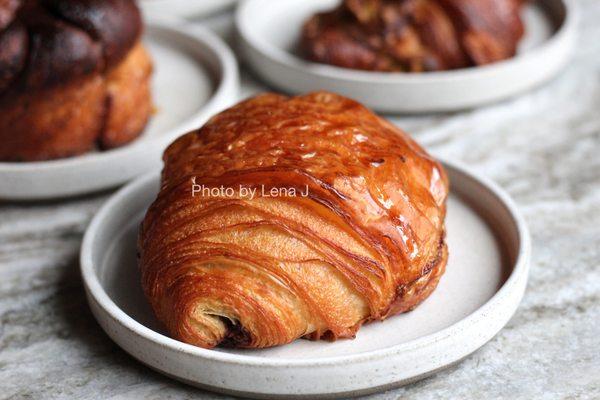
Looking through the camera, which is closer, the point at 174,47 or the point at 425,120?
the point at 425,120

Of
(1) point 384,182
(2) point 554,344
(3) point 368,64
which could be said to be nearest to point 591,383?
(2) point 554,344

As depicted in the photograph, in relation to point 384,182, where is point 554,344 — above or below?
below

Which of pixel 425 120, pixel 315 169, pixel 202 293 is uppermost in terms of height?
pixel 315 169

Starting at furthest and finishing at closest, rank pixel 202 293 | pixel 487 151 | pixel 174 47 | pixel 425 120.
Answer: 1. pixel 174 47
2. pixel 425 120
3. pixel 487 151
4. pixel 202 293

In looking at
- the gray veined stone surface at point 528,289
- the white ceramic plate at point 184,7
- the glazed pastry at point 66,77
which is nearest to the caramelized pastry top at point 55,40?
the glazed pastry at point 66,77

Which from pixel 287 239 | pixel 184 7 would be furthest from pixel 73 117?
pixel 184 7

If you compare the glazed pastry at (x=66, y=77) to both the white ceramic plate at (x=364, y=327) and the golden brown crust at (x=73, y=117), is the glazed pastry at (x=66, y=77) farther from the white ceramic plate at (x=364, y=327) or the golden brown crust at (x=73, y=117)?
the white ceramic plate at (x=364, y=327)

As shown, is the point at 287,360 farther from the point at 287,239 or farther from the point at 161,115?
the point at 161,115

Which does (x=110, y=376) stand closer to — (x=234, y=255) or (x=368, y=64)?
(x=234, y=255)
